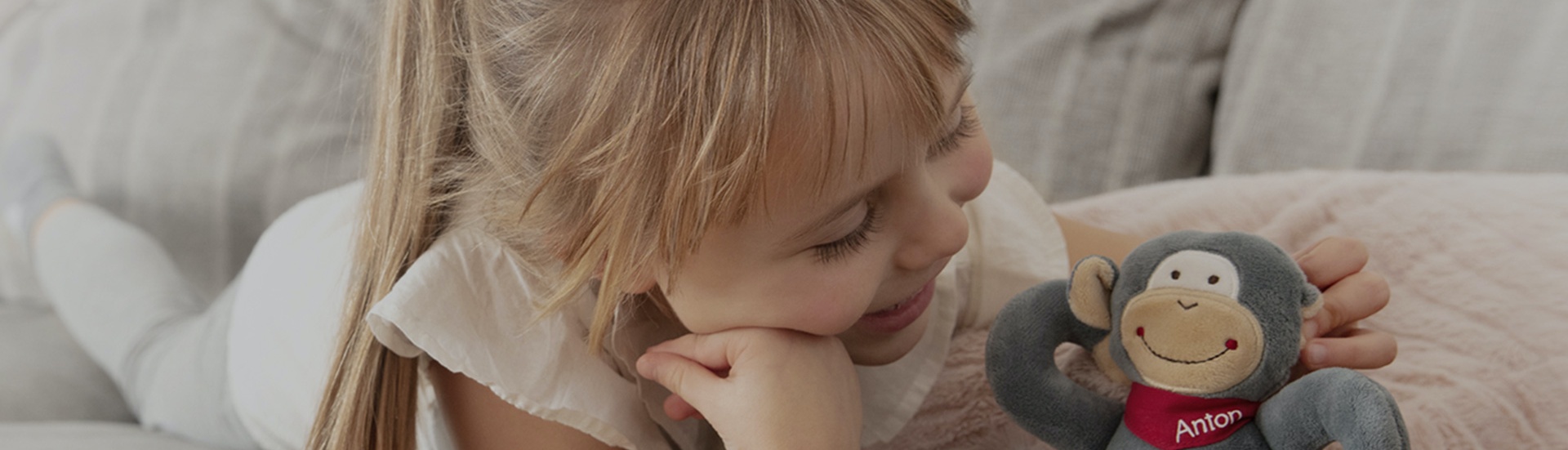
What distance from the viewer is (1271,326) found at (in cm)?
53

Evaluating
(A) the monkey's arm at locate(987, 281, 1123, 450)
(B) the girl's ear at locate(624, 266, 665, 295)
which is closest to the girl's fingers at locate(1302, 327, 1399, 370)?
(A) the monkey's arm at locate(987, 281, 1123, 450)

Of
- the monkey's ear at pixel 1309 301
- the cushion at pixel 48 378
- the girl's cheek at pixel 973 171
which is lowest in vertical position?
the cushion at pixel 48 378

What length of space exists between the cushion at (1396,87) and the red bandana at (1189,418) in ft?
1.80

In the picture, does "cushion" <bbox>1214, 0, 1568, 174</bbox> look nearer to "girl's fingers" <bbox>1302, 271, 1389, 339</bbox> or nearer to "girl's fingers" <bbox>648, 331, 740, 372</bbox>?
"girl's fingers" <bbox>1302, 271, 1389, 339</bbox>

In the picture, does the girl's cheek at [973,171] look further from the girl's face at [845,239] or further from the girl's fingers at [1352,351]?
the girl's fingers at [1352,351]

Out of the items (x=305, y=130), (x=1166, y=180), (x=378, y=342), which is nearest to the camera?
(x=378, y=342)

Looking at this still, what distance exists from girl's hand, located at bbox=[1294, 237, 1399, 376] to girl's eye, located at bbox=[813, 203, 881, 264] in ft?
0.70

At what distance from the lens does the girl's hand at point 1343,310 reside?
0.57 m

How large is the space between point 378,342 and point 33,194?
2.49ft

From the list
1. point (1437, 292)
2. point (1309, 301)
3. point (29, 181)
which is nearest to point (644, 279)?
point (1309, 301)

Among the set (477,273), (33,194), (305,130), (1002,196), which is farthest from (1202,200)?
(33,194)

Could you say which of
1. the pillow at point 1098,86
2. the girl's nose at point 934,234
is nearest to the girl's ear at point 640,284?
the girl's nose at point 934,234

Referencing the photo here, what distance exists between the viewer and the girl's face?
0.57m

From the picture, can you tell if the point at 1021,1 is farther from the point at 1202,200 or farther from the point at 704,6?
the point at 704,6
